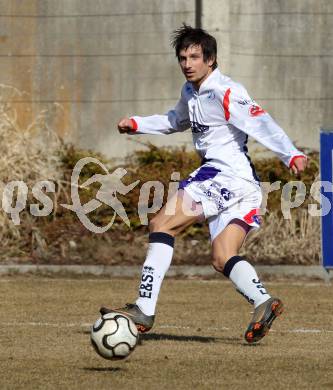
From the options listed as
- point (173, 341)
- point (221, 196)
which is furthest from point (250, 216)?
point (173, 341)

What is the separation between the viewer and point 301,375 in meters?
7.18

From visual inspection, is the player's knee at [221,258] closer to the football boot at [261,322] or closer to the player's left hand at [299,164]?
the football boot at [261,322]

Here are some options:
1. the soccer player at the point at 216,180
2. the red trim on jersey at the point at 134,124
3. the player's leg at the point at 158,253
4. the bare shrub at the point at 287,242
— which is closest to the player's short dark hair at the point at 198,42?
the soccer player at the point at 216,180

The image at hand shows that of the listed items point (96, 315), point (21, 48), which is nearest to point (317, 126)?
point (21, 48)

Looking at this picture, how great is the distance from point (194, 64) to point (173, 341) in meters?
1.89

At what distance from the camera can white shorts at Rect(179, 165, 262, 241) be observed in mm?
8633

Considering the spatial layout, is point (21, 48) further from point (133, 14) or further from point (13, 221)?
point (13, 221)

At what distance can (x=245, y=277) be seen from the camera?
27.7 ft

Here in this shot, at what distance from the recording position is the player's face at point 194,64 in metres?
8.70

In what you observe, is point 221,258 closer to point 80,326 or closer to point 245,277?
point 245,277

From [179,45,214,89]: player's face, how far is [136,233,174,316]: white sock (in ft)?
3.63

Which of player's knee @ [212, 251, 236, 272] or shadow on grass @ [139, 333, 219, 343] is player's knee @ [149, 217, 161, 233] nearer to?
player's knee @ [212, 251, 236, 272]

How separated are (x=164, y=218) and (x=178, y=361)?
4.01 feet

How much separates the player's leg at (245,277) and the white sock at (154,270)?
366 millimetres
